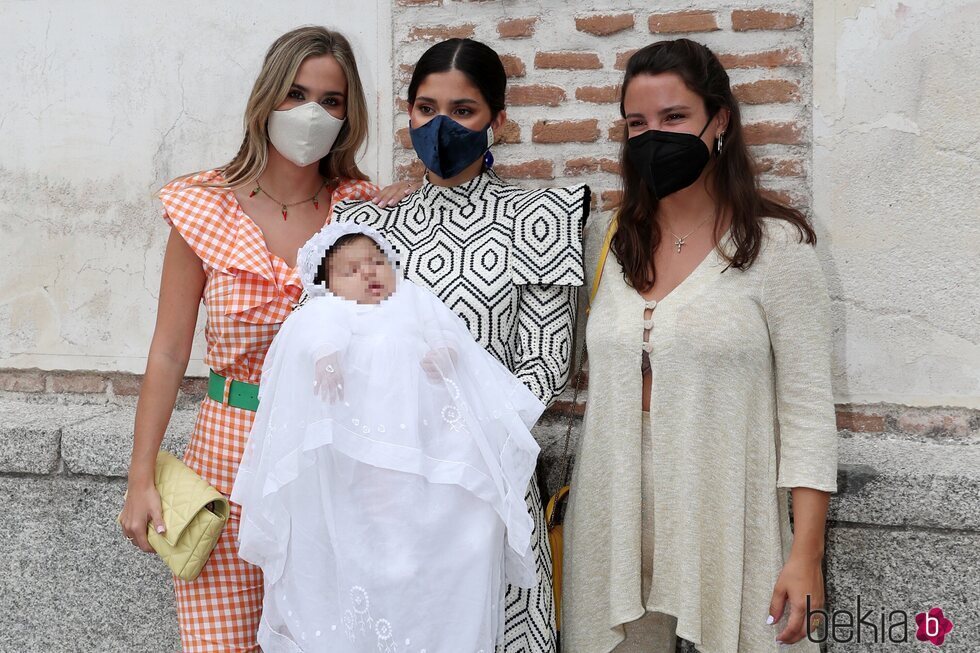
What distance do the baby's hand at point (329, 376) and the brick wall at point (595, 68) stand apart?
1.42 m

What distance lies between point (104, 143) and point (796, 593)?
9.86 feet

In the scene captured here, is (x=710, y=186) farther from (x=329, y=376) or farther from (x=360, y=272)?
(x=329, y=376)

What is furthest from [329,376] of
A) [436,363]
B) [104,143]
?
[104,143]

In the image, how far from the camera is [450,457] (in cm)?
207

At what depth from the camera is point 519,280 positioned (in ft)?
7.68

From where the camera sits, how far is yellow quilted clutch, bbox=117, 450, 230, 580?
2.40m

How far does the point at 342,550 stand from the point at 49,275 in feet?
7.84

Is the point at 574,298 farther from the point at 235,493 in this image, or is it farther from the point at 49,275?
the point at 49,275

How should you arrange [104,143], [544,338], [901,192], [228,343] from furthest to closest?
[104,143] < [901,192] < [228,343] < [544,338]

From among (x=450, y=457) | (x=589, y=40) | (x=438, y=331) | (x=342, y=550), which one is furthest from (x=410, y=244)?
(x=589, y=40)

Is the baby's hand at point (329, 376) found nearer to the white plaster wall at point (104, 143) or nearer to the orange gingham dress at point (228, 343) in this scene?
the orange gingham dress at point (228, 343)

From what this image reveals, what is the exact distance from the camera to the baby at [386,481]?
2.02m

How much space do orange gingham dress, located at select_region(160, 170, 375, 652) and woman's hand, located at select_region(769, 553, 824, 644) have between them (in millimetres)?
1378

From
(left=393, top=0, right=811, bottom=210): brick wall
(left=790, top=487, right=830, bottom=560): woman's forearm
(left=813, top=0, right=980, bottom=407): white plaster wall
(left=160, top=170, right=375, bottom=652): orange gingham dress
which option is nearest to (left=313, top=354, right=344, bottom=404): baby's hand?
(left=160, top=170, right=375, bottom=652): orange gingham dress
